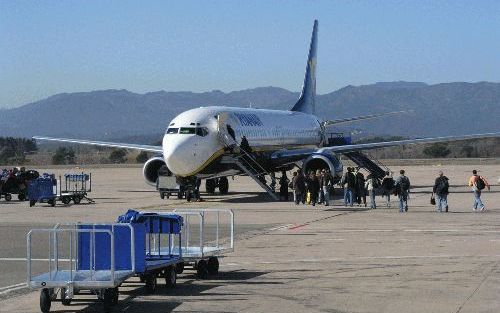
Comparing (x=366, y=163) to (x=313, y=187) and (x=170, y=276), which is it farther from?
(x=170, y=276)

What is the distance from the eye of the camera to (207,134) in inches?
1624

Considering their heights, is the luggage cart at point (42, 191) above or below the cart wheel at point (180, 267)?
above

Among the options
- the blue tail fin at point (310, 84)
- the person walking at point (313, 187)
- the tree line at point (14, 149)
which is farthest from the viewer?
the tree line at point (14, 149)

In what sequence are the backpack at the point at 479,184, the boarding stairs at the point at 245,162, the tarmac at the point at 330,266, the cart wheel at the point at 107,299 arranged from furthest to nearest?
the boarding stairs at the point at 245,162, the backpack at the point at 479,184, the tarmac at the point at 330,266, the cart wheel at the point at 107,299

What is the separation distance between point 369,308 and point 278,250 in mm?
8182

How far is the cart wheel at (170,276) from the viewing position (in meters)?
16.8

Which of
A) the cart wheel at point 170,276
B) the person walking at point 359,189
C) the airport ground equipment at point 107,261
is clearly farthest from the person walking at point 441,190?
the cart wheel at point 170,276

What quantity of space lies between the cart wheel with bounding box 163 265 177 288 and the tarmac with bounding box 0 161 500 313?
0.44 feet

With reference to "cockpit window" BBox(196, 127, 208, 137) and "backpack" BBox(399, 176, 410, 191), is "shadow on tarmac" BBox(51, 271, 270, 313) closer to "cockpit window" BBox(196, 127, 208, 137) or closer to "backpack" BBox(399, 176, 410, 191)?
"backpack" BBox(399, 176, 410, 191)

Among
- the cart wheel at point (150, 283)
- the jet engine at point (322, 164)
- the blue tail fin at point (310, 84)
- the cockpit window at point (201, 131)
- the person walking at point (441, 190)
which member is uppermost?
the blue tail fin at point (310, 84)

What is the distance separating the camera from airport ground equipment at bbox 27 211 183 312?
14.3 meters

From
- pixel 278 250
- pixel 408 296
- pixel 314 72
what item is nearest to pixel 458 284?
pixel 408 296

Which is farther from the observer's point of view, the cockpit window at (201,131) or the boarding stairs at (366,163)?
the boarding stairs at (366,163)

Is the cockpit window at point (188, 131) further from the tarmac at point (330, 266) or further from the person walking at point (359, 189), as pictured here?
the person walking at point (359, 189)
